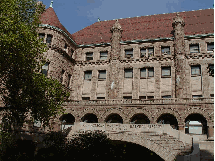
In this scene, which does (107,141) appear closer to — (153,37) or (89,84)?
(89,84)

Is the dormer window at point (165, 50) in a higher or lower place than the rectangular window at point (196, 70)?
higher

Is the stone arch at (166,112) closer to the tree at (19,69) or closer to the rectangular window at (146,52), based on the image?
the rectangular window at (146,52)

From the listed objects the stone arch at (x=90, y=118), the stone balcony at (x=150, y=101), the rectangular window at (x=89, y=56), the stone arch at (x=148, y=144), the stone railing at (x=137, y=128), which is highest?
the rectangular window at (x=89, y=56)

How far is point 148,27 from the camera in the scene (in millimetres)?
38031

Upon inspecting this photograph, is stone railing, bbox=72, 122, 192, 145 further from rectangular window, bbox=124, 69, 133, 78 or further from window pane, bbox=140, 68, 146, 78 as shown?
window pane, bbox=140, 68, 146, 78

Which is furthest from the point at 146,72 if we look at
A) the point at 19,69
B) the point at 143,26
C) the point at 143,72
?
the point at 19,69

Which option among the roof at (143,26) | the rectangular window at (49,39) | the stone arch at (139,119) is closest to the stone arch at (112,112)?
the stone arch at (139,119)

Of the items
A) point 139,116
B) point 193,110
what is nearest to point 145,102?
point 139,116

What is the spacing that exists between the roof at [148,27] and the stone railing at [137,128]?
1658 centimetres

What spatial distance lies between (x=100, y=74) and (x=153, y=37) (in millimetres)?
9270

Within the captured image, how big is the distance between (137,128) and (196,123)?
29.2ft

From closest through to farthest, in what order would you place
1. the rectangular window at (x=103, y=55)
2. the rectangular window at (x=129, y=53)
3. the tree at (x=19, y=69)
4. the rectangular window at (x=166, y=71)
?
the tree at (x=19, y=69)
the rectangular window at (x=166, y=71)
the rectangular window at (x=129, y=53)
the rectangular window at (x=103, y=55)

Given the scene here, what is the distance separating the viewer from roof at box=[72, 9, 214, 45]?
3491 cm

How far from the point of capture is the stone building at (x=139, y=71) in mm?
28156
